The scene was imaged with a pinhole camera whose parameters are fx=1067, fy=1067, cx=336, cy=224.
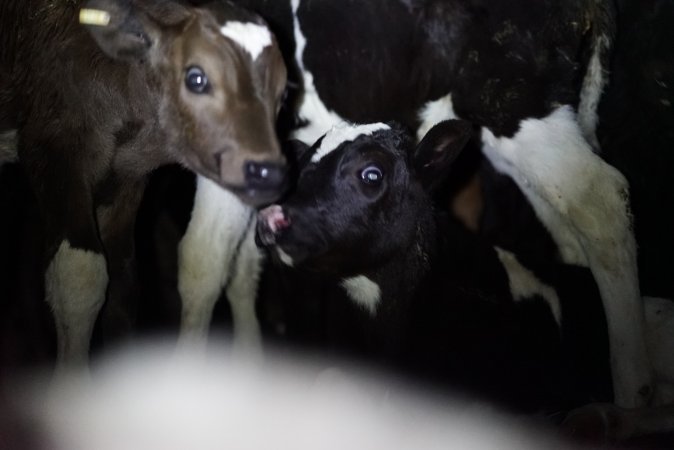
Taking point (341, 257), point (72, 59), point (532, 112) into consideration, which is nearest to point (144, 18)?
point (72, 59)

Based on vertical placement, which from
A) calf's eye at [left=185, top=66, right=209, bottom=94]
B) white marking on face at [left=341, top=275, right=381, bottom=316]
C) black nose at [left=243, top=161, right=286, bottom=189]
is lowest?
white marking on face at [left=341, top=275, right=381, bottom=316]

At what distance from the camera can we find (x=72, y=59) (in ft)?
12.2

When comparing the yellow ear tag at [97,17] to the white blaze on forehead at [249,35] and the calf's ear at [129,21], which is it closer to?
the calf's ear at [129,21]

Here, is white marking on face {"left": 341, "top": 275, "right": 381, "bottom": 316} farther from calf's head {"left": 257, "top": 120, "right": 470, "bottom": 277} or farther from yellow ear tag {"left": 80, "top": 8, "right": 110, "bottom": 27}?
yellow ear tag {"left": 80, "top": 8, "right": 110, "bottom": 27}

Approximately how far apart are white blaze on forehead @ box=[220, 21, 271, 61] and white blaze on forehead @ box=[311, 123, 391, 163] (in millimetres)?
524

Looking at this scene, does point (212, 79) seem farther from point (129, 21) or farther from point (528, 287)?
point (528, 287)

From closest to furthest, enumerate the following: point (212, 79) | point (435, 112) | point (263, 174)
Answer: point (263, 174)
point (212, 79)
point (435, 112)

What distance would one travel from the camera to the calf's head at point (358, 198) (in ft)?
11.6

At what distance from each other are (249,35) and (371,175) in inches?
26.2

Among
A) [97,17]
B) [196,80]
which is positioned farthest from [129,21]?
[196,80]

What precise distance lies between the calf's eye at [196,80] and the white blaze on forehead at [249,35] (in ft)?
0.46

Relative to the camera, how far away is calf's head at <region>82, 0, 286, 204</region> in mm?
3178

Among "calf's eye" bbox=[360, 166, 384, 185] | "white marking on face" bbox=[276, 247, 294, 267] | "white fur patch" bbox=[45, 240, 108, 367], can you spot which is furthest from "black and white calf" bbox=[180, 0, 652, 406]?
"white marking on face" bbox=[276, 247, 294, 267]

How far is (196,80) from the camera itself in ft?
10.8
